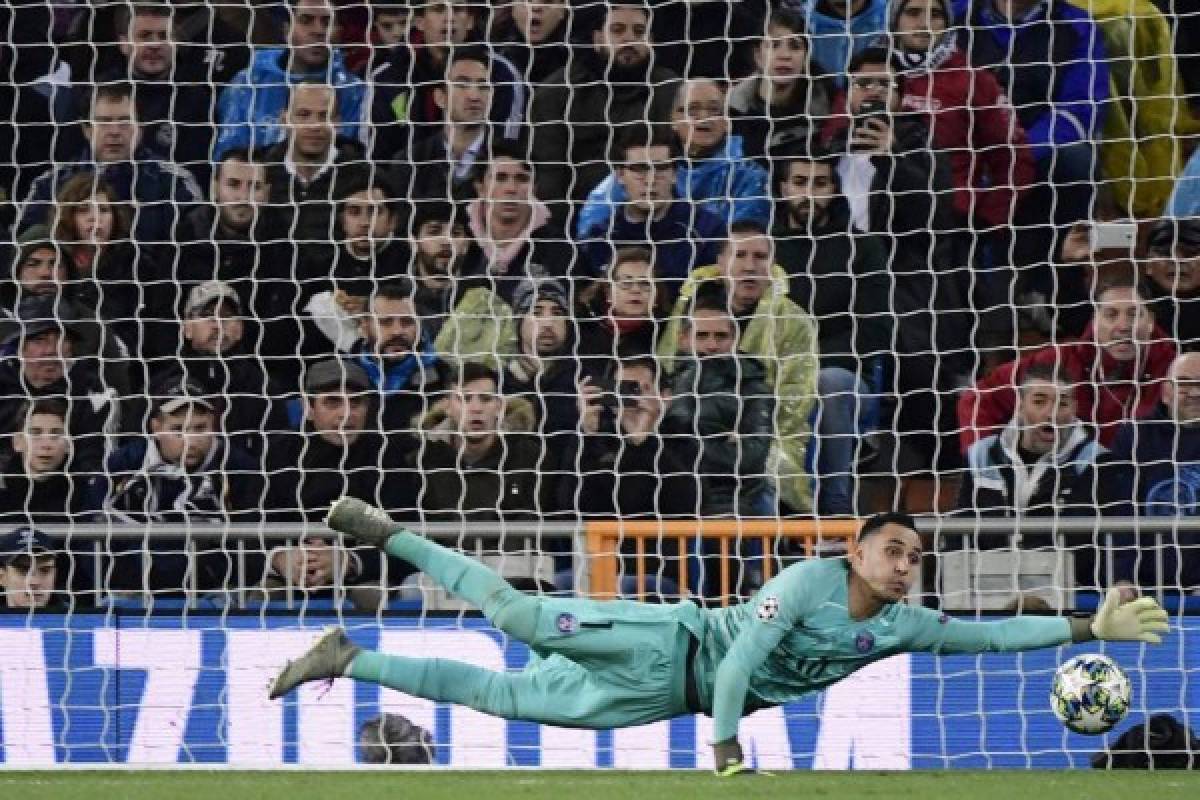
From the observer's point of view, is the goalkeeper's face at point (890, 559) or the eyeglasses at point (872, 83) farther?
the eyeglasses at point (872, 83)

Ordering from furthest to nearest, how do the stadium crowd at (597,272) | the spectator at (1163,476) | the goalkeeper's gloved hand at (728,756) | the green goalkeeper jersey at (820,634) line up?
the stadium crowd at (597,272) < the spectator at (1163,476) < the green goalkeeper jersey at (820,634) < the goalkeeper's gloved hand at (728,756)

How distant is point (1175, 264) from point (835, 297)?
4.60 feet

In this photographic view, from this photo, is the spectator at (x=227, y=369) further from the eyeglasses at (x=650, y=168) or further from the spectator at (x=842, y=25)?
the spectator at (x=842, y=25)

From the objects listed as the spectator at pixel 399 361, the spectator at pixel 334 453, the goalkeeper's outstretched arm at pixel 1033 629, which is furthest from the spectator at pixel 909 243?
the goalkeeper's outstretched arm at pixel 1033 629

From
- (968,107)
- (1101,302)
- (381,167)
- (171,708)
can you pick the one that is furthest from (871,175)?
(171,708)

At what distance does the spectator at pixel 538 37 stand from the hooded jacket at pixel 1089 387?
2459 mm

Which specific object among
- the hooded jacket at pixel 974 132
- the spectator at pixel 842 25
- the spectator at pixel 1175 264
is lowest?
the spectator at pixel 1175 264

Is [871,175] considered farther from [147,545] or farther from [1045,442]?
[147,545]

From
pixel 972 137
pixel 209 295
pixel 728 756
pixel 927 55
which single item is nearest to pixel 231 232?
pixel 209 295

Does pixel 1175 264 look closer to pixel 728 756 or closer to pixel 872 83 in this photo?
pixel 872 83

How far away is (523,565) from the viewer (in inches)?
370

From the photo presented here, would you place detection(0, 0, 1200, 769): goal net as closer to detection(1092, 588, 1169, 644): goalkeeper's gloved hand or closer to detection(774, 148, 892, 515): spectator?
detection(774, 148, 892, 515): spectator

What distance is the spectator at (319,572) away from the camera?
9523 millimetres

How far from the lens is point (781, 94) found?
11.0 metres
